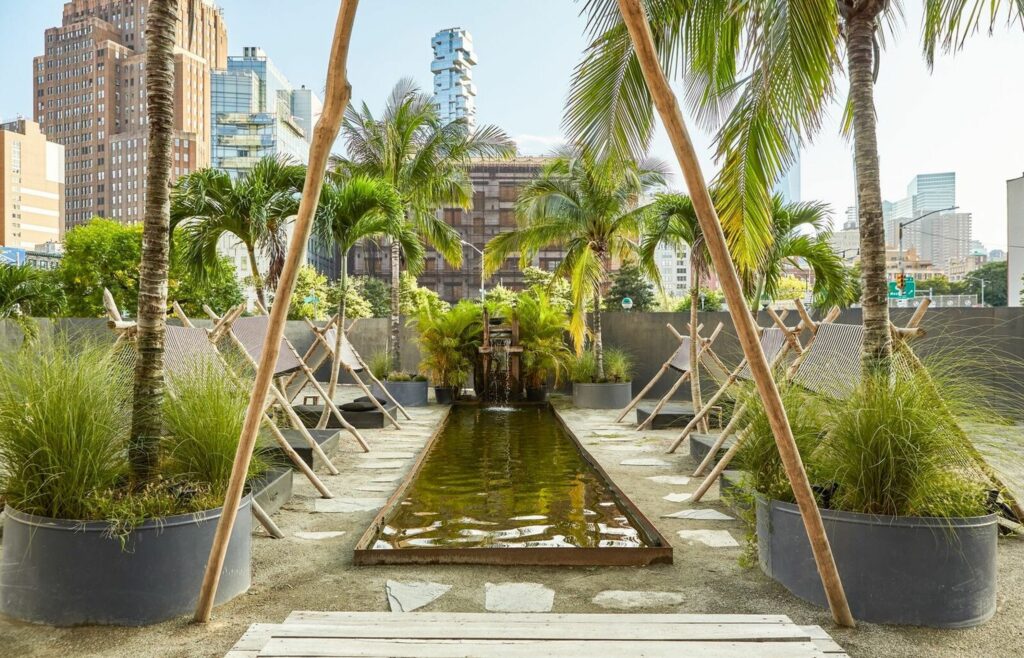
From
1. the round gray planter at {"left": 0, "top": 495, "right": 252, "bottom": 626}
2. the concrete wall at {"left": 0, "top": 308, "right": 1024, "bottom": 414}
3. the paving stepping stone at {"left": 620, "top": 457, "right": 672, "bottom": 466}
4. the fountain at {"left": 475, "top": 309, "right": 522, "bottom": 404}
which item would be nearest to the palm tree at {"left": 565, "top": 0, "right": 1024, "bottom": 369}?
the paving stepping stone at {"left": 620, "top": 457, "right": 672, "bottom": 466}

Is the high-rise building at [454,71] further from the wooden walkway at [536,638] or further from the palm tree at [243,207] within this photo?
the wooden walkway at [536,638]

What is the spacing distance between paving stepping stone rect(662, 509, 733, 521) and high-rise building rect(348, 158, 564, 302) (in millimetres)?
51303

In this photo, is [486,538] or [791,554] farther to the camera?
[486,538]

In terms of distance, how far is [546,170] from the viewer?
42.4 feet

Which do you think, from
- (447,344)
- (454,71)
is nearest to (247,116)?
(454,71)

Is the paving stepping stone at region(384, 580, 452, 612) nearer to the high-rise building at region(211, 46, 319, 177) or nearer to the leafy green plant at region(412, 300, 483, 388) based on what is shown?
the leafy green plant at region(412, 300, 483, 388)

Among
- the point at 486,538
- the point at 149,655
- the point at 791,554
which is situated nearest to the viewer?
the point at 149,655

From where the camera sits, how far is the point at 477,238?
217 ft

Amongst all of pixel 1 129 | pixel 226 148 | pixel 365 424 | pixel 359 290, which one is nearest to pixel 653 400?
pixel 365 424

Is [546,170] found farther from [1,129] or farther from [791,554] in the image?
[1,129]

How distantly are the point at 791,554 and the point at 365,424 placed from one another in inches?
270

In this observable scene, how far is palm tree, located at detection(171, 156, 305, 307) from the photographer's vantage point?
923 centimetres

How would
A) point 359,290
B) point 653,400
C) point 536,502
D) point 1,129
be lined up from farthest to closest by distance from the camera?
point 1,129 → point 359,290 → point 653,400 → point 536,502

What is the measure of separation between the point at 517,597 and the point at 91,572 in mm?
1646
